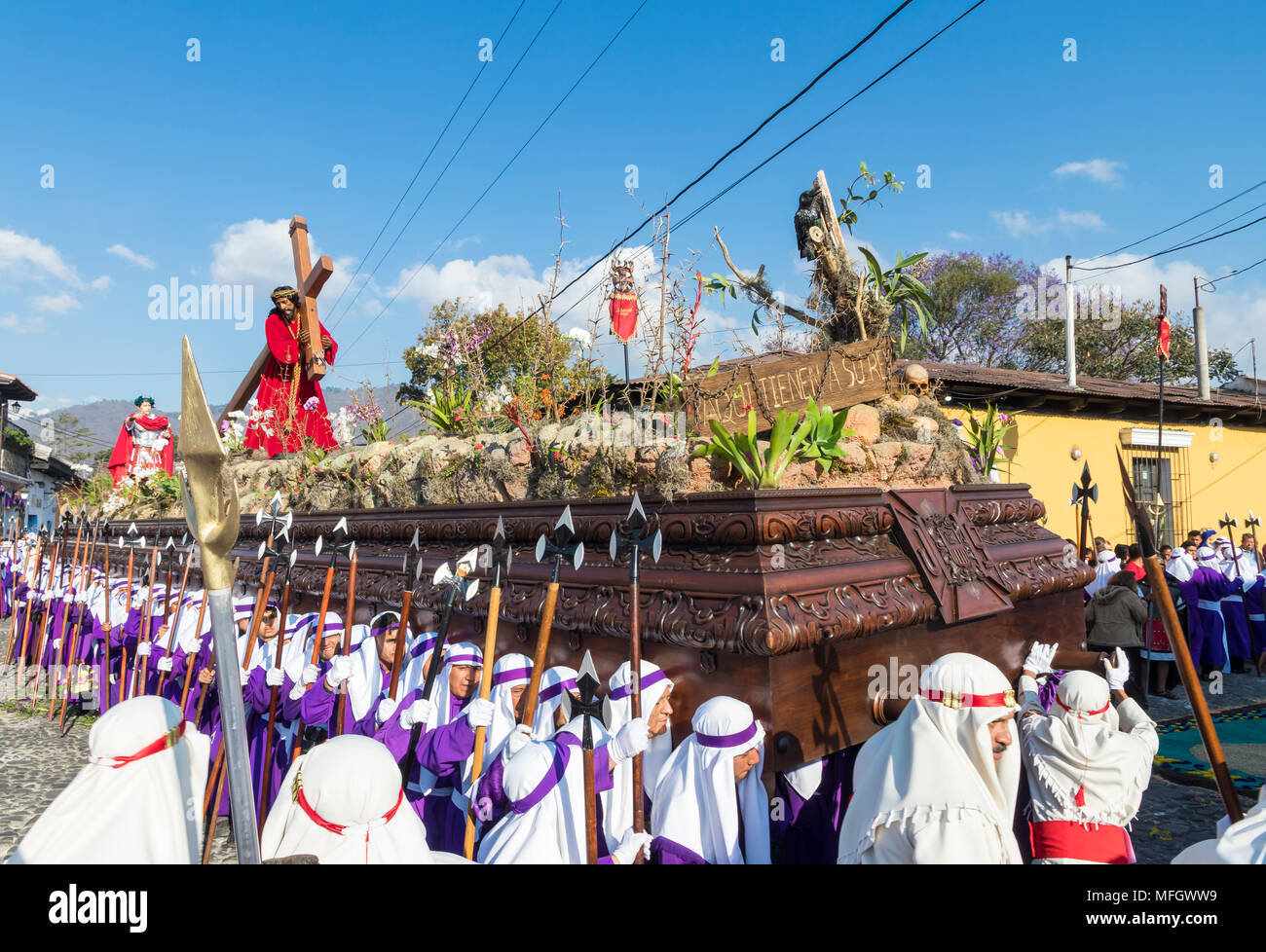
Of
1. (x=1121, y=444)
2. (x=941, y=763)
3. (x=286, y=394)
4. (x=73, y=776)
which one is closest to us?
(x=941, y=763)

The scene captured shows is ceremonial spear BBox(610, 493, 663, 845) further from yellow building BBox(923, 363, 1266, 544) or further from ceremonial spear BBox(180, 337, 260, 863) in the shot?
yellow building BBox(923, 363, 1266, 544)

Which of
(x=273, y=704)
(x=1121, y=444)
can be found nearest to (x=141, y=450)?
(x=273, y=704)

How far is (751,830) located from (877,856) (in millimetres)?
778

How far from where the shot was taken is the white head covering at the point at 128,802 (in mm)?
2234

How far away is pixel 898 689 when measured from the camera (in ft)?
11.6

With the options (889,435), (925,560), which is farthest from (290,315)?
(925,560)

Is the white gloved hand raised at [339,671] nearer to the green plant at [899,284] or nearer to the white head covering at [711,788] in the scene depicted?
the white head covering at [711,788]

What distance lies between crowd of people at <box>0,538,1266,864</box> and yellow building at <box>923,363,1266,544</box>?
849 centimetres

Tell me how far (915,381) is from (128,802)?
15.0ft

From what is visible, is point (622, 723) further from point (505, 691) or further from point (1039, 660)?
point (1039, 660)

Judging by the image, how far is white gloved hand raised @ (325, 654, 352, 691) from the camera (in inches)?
Result: 162

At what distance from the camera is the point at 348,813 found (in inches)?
84.4

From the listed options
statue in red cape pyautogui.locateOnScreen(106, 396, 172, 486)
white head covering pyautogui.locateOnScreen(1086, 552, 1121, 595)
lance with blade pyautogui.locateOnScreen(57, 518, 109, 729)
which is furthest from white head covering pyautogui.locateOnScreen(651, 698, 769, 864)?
statue in red cape pyautogui.locateOnScreen(106, 396, 172, 486)

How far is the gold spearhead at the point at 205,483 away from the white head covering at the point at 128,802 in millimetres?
1206
